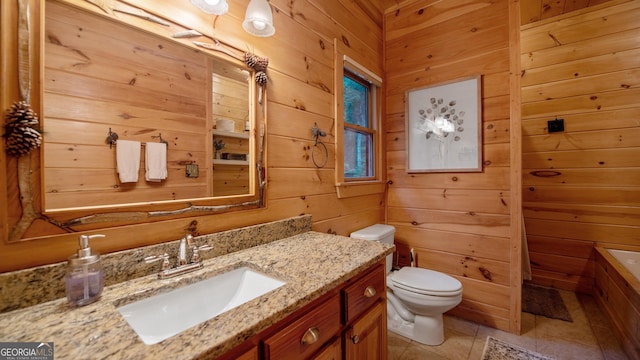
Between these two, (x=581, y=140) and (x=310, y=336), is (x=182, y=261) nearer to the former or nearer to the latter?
(x=310, y=336)

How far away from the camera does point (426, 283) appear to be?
1726 mm

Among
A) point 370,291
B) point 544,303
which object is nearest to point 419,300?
point 370,291

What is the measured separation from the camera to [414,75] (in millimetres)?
2277

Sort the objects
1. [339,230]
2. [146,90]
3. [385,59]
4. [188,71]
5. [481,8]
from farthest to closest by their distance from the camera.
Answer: [385,59]
[481,8]
[339,230]
[188,71]
[146,90]

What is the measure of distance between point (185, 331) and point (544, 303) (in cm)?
291

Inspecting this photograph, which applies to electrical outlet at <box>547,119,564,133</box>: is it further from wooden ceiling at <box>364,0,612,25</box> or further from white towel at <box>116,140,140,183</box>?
white towel at <box>116,140,140,183</box>

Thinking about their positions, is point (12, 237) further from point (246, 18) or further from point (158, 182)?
point (246, 18)

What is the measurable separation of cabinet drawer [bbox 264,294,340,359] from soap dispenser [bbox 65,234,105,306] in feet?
1.61

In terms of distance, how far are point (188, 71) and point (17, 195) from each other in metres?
0.67

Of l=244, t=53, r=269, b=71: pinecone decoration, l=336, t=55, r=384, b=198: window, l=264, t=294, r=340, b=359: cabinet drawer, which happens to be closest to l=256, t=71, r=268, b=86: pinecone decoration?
l=244, t=53, r=269, b=71: pinecone decoration

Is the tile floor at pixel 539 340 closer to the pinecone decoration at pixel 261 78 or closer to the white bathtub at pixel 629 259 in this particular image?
the white bathtub at pixel 629 259

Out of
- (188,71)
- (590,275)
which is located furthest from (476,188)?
(188,71)

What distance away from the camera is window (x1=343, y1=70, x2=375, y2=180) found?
6.93ft

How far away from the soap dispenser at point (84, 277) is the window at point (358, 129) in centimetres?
158
